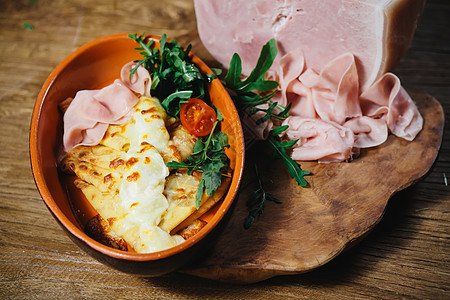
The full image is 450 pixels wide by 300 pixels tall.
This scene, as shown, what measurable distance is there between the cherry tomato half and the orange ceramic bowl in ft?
0.30

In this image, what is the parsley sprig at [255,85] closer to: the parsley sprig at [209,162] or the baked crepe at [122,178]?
the parsley sprig at [209,162]

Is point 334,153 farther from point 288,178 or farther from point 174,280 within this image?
point 174,280

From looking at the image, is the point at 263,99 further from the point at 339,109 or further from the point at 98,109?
the point at 98,109

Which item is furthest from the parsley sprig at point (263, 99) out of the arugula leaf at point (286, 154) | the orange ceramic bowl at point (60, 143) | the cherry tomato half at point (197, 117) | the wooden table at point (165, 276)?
the wooden table at point (165, 276)

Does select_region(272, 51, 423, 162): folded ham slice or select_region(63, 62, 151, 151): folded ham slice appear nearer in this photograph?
select_region(63, 62, 151, 151): folded ham slice

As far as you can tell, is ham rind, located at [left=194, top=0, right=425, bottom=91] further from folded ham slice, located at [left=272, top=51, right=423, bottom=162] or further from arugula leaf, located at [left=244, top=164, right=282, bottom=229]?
arugula leaf, located at [left=244, top=164, right=282, bottom=229]

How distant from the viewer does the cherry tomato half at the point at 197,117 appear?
2.31 m

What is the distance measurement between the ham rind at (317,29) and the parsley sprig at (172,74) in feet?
1.43

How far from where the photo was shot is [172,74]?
2.43 m

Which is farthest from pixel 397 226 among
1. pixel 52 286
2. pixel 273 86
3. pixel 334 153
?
pixel 52 286

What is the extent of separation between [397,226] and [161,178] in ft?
4.57

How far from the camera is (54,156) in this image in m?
2.32

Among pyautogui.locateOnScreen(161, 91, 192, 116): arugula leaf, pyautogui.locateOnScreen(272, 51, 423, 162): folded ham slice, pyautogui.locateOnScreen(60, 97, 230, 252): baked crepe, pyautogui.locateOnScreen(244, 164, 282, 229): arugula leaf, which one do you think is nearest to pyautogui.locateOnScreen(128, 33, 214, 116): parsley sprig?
pyautogui.locateOnScreen(161, 91, 192, 116): arugula leaf

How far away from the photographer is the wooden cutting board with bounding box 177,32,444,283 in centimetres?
211
